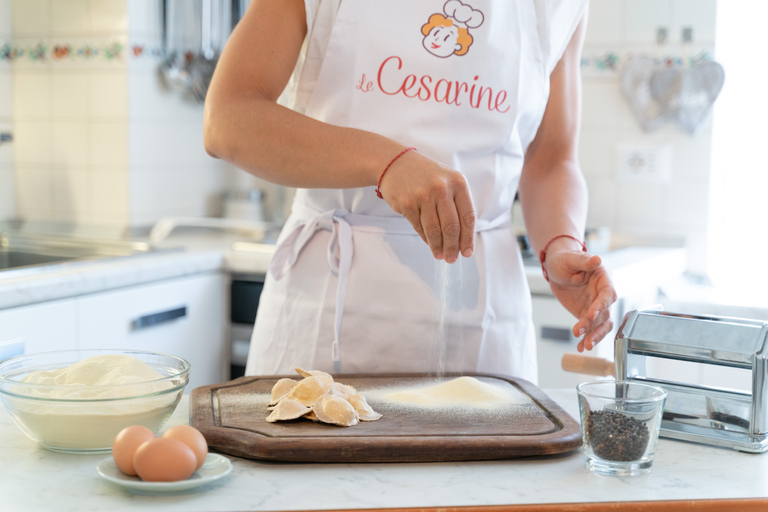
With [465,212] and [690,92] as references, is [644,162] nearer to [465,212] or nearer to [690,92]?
[690,92]

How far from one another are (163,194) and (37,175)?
1.13 ft

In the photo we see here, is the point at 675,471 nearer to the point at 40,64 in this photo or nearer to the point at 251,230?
the point at 251,230

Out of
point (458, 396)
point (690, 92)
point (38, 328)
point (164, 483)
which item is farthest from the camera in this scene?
point (690, 92)

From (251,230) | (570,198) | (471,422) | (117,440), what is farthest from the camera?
(251,230)

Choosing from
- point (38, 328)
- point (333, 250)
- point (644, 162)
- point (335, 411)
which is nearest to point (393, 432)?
point (335, 411)

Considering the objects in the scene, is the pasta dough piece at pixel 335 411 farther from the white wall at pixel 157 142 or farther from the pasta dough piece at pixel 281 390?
the white wall at pixel 157 142

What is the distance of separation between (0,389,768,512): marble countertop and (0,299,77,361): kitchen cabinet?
79 centimetres

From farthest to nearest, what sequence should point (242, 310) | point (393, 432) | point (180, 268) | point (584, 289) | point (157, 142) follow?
point (157, 142)
point (242, 310)
point (180, 268)
point (584, 289)
point (393, 432)

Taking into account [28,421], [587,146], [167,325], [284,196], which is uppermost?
[587,146]

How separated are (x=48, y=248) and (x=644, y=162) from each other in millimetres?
1579

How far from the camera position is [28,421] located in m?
A: 0.71

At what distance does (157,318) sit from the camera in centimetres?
181

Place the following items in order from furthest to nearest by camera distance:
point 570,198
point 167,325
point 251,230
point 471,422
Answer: point 251,230 < point 167,325 < point 570,198 < point 471,422

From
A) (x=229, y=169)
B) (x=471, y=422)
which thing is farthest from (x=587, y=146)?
(x=471, y=422)
